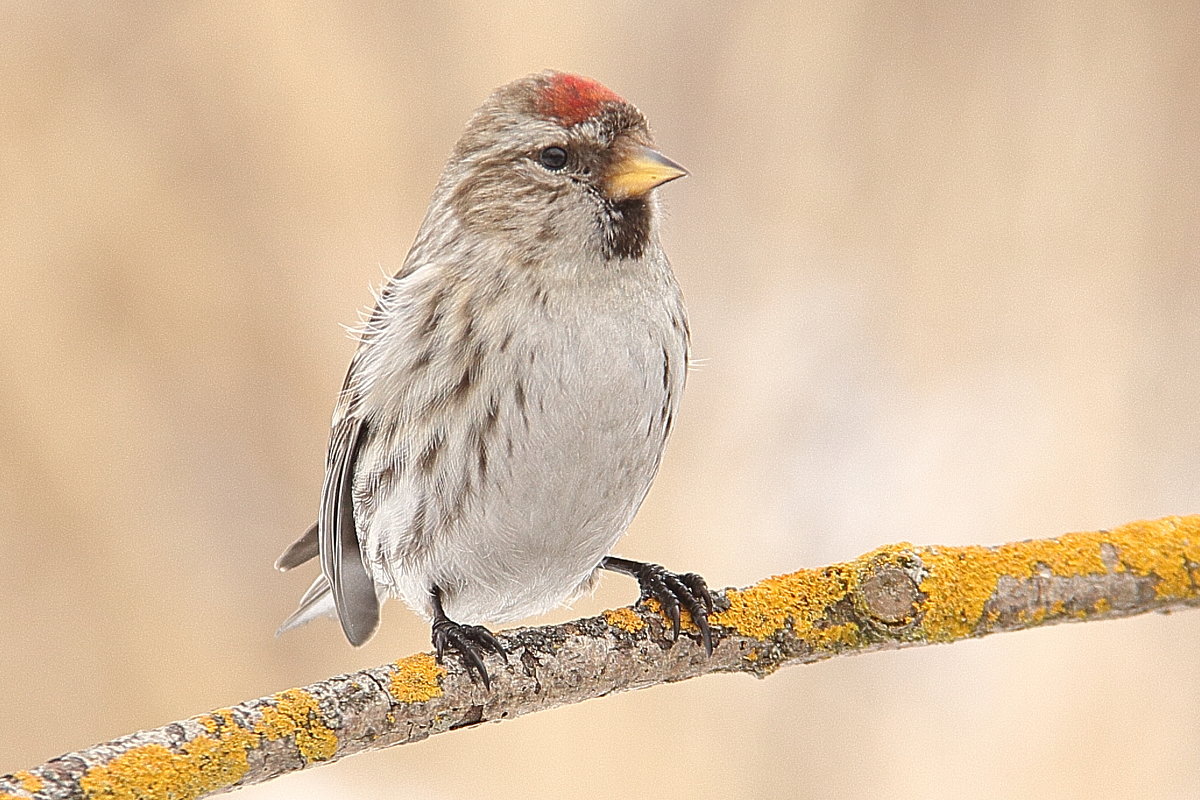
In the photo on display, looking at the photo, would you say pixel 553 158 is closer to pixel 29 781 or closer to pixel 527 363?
pixel 527 363

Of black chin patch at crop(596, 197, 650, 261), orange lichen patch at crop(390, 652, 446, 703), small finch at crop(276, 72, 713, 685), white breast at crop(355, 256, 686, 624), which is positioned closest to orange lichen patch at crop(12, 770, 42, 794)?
orange lichen patch at crop(390, 652, 446, 703)

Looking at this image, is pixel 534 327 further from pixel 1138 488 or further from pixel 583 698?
pixel 1138 488

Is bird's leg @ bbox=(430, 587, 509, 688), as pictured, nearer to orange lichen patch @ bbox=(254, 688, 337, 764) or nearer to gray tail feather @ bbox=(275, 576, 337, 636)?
orange lichen patch @ bbox=(254, 688, 337, 764)

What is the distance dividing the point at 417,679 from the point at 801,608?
30 cm

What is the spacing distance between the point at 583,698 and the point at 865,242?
1.14 m

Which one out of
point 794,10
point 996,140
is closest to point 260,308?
point 794,10

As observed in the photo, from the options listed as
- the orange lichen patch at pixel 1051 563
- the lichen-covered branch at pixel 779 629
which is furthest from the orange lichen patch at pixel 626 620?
the orange lichen patch at pixel 1051 563

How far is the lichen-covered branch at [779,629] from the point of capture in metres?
0.88

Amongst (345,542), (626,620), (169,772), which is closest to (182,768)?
(169,772)

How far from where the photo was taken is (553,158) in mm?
1102

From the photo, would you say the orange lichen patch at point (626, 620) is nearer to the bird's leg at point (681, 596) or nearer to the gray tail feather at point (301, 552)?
the bird's leg at point (681, 596)

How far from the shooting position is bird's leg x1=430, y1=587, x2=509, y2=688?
0.98 meters

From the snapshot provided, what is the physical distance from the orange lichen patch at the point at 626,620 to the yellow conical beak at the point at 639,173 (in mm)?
322

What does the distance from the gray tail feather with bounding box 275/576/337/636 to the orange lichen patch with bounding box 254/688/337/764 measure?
1.69 feet
